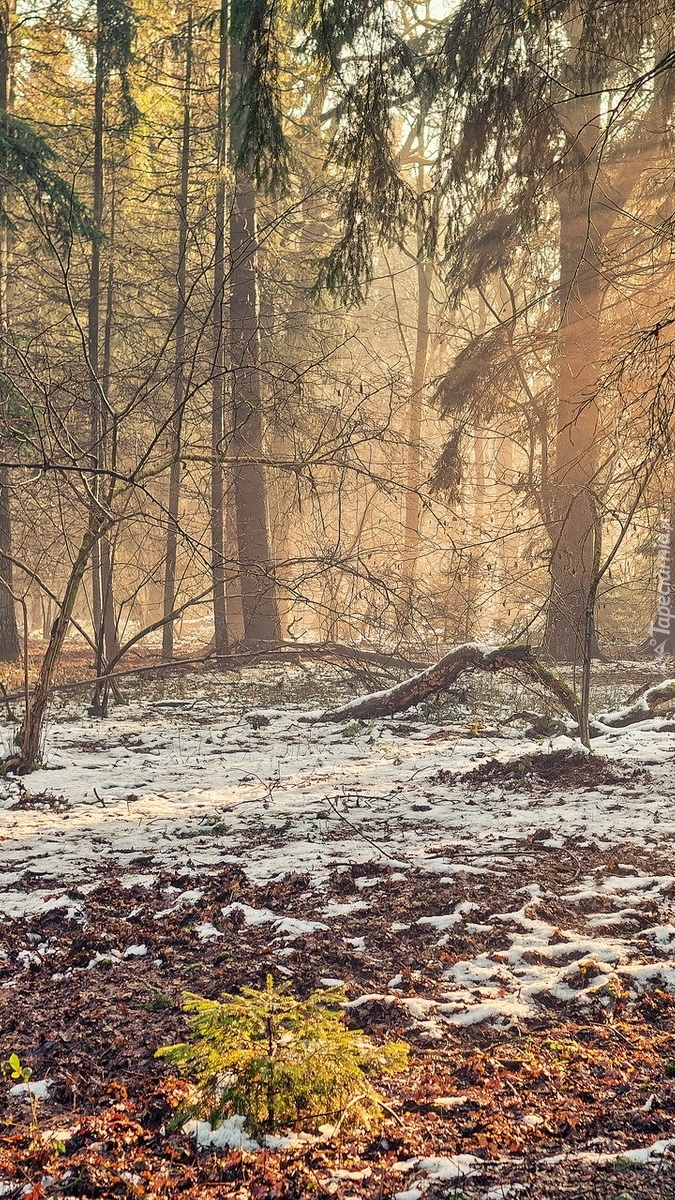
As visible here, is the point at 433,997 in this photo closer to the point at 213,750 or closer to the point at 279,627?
the point at 213,750

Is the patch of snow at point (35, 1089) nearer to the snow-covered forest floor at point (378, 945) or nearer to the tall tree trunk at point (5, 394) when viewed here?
the snow-covered forest floor at point (378, 945)

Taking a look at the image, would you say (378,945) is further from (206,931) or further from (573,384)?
(573,384)

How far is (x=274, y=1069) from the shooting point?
2.62 metres

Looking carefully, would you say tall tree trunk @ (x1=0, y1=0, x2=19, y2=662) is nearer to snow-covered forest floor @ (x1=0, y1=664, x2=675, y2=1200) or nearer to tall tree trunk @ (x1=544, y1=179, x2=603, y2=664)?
snow-covered forest floor @ (x1=0, y1=664, x2=675, y2=1200)

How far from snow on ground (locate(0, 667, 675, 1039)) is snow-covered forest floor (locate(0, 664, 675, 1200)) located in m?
0.02

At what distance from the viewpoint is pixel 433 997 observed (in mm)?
3559

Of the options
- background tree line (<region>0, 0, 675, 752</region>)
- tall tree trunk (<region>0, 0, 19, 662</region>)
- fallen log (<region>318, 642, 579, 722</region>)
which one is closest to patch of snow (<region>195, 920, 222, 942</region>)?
background tree line (<region>0, 0, 675, 752</region>)

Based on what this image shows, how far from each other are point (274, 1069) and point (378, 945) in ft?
5.02

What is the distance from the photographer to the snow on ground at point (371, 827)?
3854 millimetres

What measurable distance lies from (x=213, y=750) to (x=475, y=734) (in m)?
2.70

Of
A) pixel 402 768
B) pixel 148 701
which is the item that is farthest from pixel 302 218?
pixel 402 768

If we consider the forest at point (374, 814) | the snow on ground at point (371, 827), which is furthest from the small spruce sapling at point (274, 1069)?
the snow on ground at point (371, 827)

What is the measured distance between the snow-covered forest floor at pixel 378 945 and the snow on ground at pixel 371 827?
2cm

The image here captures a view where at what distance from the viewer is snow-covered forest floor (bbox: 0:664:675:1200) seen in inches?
97.5
